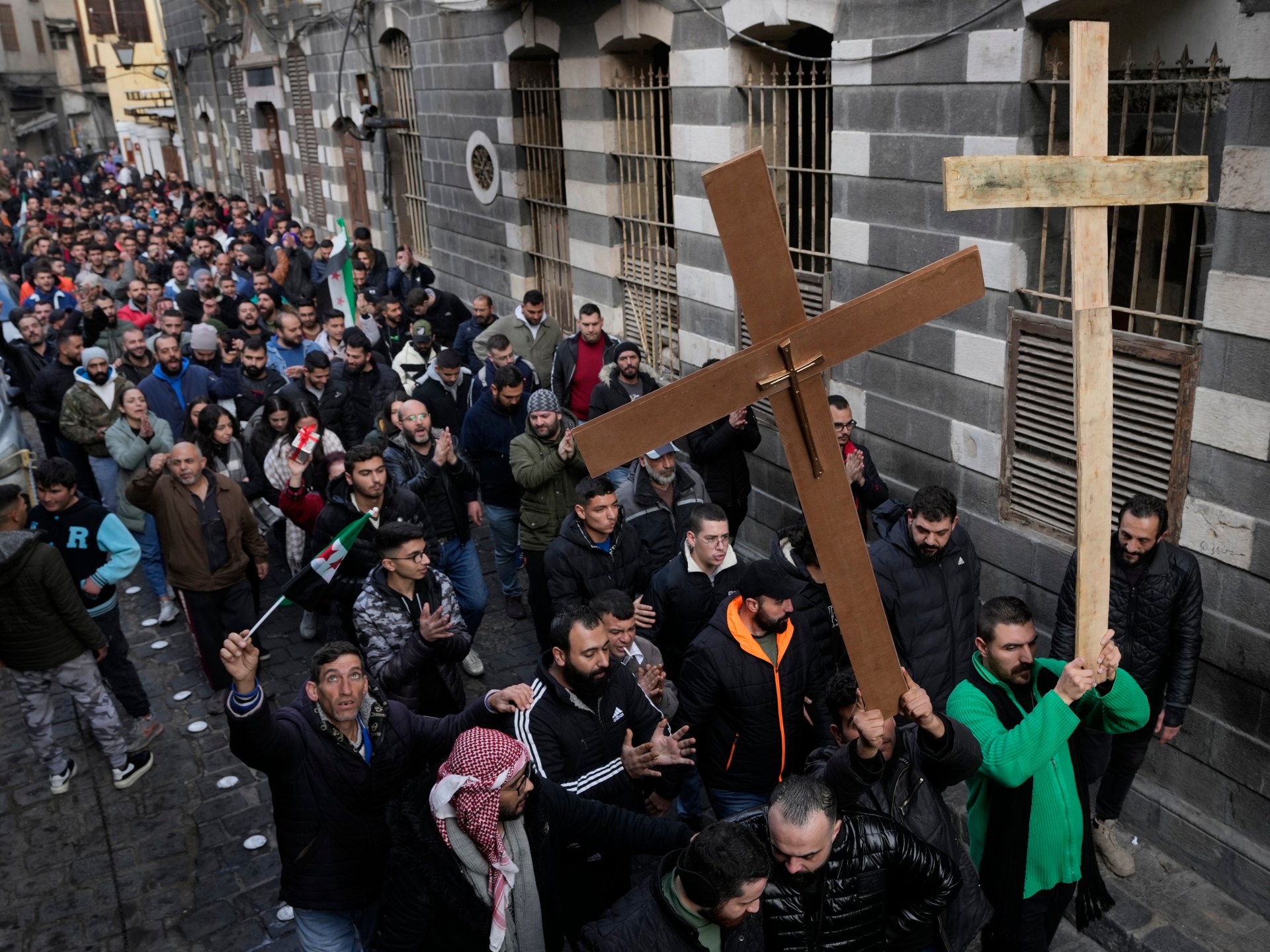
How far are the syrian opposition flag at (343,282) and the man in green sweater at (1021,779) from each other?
32.2ft

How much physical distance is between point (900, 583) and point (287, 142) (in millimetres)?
20906

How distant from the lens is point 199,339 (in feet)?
32.2

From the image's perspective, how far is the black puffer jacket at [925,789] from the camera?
3.63 m

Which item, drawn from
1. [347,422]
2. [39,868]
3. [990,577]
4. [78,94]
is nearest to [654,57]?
→ [347,422]

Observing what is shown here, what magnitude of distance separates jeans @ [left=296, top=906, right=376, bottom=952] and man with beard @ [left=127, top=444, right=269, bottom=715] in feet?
9.76

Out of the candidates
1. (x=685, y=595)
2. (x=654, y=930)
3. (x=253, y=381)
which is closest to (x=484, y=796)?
(x=654, y=930)

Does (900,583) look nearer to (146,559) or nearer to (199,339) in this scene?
(146,559)

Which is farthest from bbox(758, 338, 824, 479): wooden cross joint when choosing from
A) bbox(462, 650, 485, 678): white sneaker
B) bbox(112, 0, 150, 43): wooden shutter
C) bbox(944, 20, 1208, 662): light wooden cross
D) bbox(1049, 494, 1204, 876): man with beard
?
bbox(112, 0, 150, 43): wooden shutter

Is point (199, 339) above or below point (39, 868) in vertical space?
above

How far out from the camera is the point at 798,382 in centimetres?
302

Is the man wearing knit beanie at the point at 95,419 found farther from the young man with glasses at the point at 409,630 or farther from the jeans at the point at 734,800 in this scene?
the jeans at the point at 734,800

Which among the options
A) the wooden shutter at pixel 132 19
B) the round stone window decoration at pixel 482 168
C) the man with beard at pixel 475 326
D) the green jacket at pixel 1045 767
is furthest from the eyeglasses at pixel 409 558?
the wooden shutter at pixel 132 19

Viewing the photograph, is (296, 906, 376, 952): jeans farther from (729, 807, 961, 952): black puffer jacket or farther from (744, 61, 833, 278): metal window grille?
(744, 61, 833, 278): metal window grille

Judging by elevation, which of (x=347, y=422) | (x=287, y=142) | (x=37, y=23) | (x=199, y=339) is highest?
(x=37, y=23)
